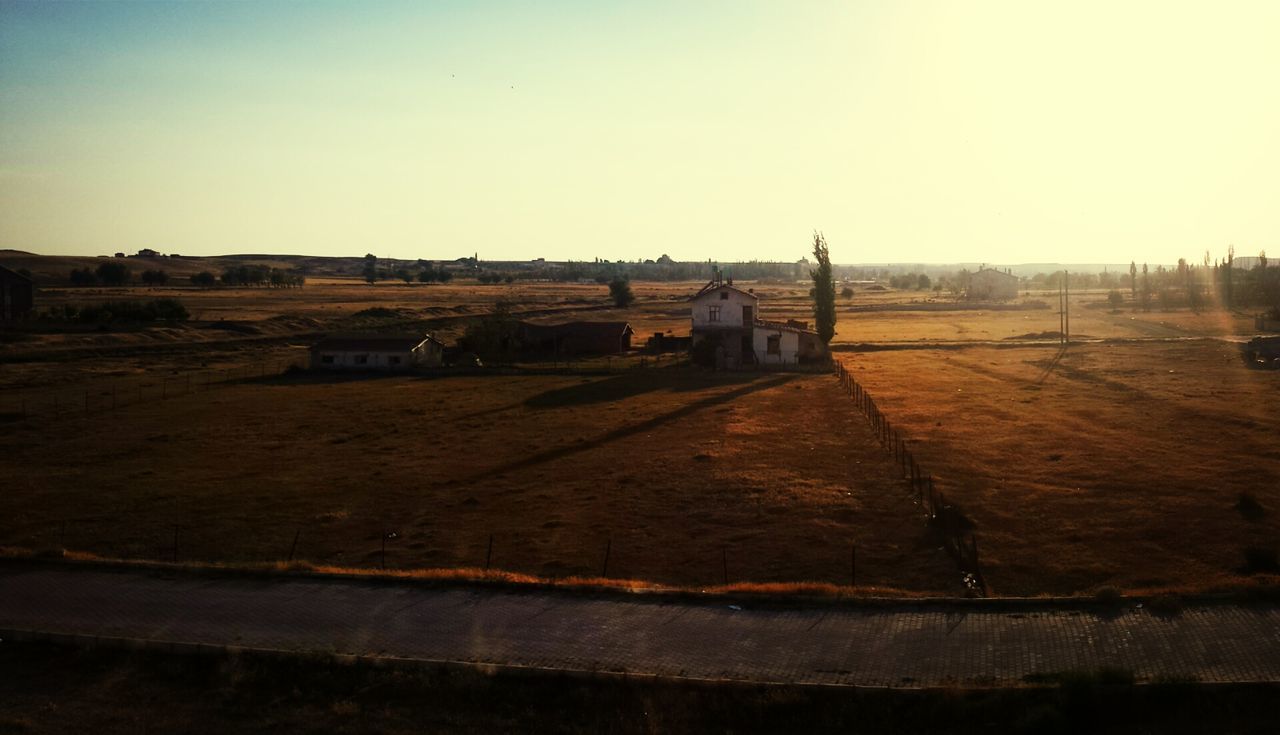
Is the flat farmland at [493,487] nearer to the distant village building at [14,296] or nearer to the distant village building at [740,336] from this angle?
the distant village building at [740,336]

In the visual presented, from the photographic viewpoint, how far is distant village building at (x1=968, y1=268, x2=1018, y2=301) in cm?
15012

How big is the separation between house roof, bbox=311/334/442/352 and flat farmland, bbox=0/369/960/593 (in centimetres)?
1479

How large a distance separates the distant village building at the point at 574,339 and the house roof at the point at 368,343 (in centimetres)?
985

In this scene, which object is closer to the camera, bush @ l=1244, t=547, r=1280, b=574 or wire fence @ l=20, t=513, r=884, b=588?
bush @ l=1244, t=547, r=1280, b=574

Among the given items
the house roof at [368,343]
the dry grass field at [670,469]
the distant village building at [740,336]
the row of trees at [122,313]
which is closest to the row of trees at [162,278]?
the row of trees at [122,313]

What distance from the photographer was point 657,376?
57562mm

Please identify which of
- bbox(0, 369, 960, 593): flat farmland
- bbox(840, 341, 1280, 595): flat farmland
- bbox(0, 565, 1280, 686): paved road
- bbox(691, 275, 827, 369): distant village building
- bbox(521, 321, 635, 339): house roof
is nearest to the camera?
bbox(0, 565, 1280, 686): paved road

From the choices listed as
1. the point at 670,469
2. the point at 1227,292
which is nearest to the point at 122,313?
the point at 670,469

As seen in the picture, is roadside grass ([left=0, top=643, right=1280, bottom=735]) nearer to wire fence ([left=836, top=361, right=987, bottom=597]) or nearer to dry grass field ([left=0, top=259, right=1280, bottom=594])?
wire fence ([left=836, top=361, right=987, bottom=597])

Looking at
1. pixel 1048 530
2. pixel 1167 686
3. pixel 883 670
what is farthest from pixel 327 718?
pixel 1048 530

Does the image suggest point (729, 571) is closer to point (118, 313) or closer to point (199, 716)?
point (199, 716)

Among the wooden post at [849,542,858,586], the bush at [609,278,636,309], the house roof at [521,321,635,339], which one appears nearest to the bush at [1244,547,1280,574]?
the wooden post at [849,542,858,586]

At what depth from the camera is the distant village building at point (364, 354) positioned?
61.7 meters

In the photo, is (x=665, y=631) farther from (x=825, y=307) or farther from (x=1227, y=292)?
(x=1227, y=292)
